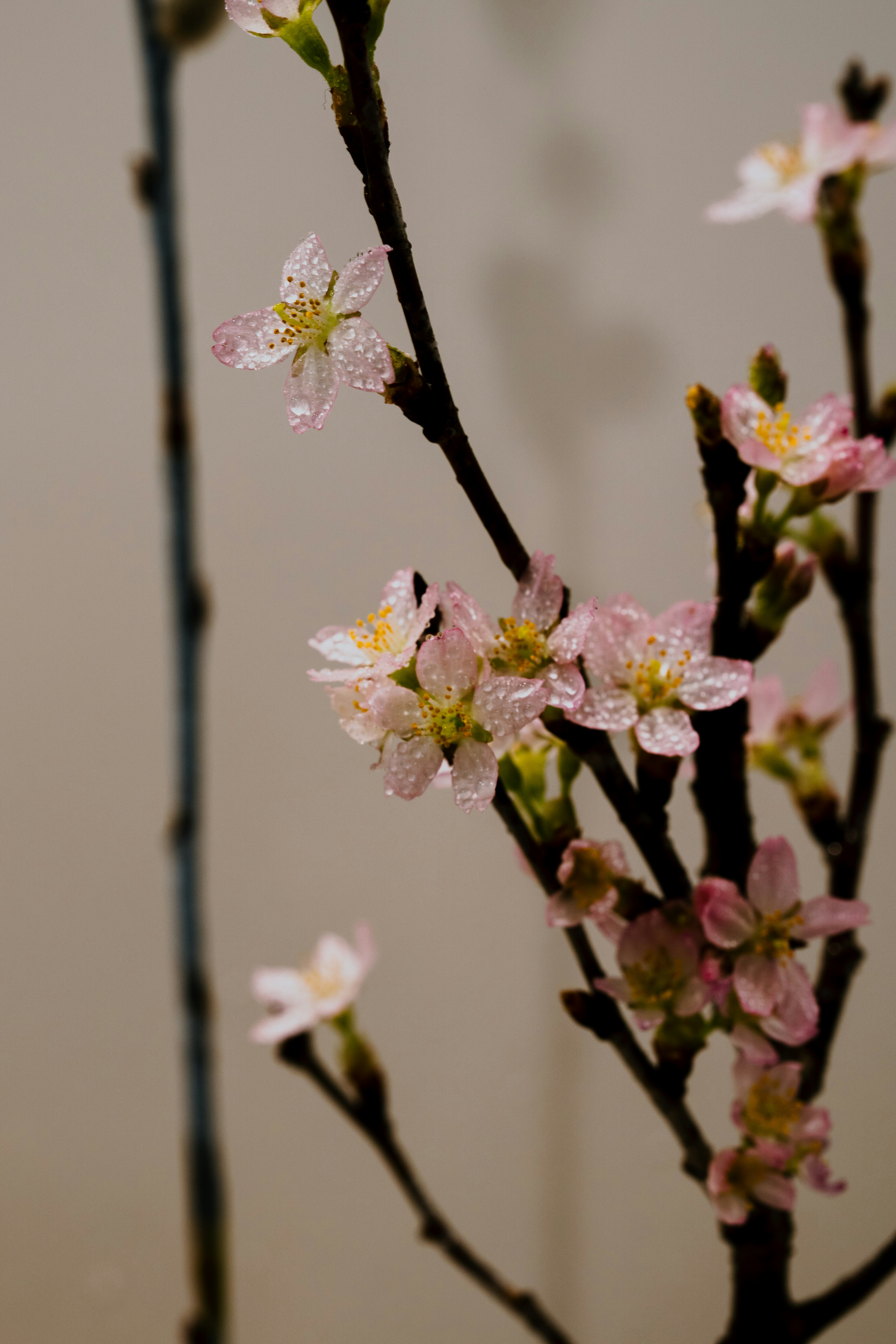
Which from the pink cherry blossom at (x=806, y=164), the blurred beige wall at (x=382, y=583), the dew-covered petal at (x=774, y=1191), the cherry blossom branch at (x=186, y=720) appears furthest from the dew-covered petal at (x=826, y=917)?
the blurred beige wall at (x=382, y=583)

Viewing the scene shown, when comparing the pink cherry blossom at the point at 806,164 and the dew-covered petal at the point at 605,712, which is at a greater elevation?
the pink cherry blossom at the point at 806,164

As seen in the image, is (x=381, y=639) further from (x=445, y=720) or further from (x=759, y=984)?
(x=759, y=984)

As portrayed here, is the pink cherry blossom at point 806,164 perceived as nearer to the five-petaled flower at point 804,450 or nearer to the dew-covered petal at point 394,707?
the five-petaled flower at point 804,450

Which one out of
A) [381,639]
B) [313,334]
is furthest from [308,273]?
[381,639]

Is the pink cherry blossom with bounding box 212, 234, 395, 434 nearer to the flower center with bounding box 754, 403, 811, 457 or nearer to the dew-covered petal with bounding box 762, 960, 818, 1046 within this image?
the flower center with bounding box 754, 403, 811, 457

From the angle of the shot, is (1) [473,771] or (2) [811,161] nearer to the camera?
(1) [473,771]

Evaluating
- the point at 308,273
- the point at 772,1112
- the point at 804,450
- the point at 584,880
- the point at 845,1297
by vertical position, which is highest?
the point at 308,273
